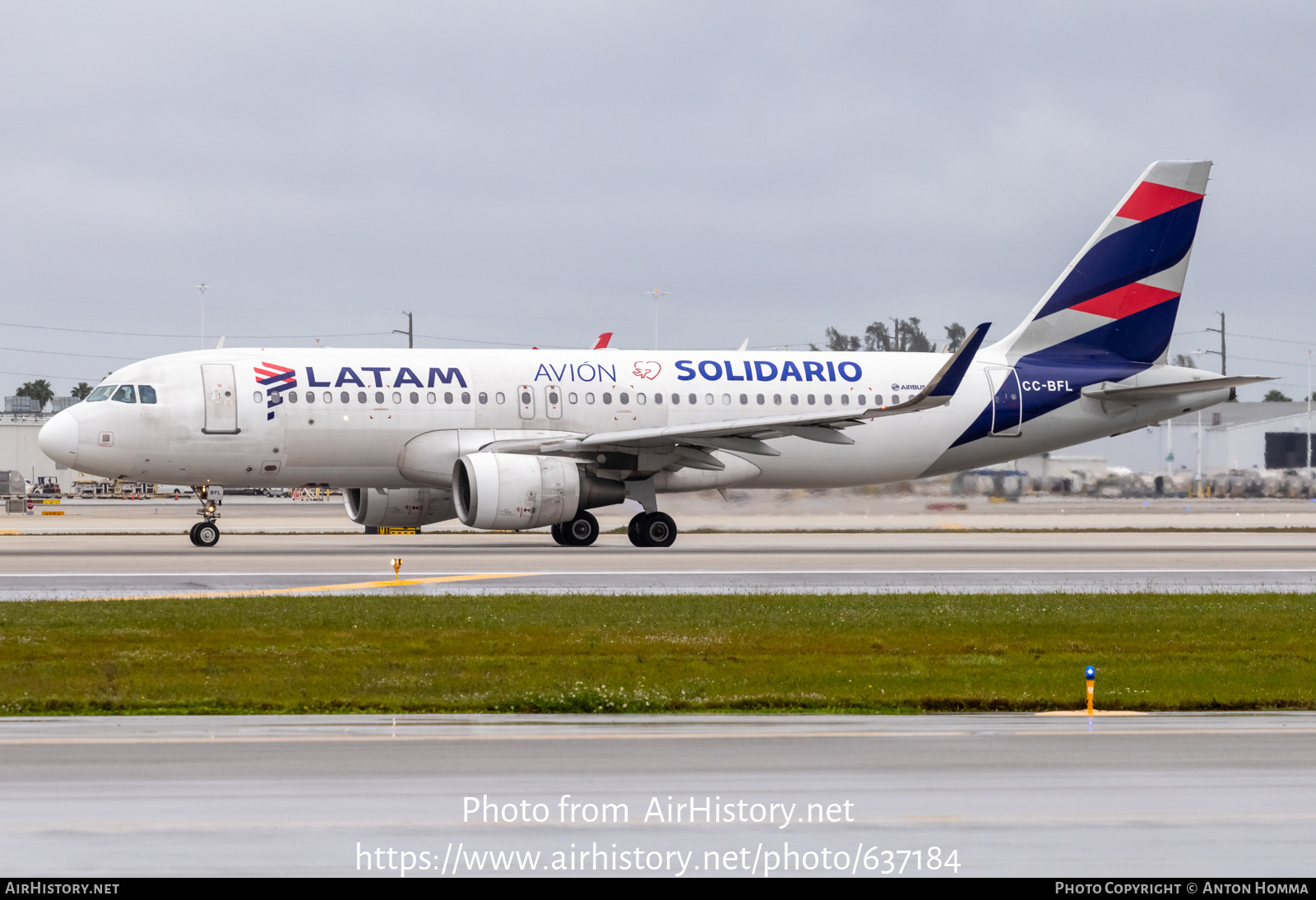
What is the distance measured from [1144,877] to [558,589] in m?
16.0

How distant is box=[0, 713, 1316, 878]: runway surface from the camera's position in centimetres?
694

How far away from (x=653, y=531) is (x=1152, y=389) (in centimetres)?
1294

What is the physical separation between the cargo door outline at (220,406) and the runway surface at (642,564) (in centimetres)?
258

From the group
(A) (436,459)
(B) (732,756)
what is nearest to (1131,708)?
(B) (732,756)

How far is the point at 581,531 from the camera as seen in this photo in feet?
110

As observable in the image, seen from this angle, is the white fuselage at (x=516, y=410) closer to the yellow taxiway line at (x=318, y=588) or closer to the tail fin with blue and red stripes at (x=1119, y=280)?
the tail fin with blue and red stripes at (x=1119, y=280)

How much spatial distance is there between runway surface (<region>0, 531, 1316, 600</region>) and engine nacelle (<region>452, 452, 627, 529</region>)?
32.1 inches

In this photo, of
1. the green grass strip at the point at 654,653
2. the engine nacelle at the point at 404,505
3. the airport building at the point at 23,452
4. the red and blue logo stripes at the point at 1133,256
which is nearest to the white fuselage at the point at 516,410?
the red and blue logo stripes at the point at 1133,256

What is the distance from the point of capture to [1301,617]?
1812cm

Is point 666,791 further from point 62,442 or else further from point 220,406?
point 62,442

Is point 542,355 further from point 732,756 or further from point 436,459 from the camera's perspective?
point 732,756

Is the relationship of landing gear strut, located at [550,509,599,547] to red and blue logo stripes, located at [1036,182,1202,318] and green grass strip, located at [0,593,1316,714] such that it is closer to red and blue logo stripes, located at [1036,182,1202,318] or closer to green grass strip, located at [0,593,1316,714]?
red and blue logo stripes, located at [1036,182,1202,318]

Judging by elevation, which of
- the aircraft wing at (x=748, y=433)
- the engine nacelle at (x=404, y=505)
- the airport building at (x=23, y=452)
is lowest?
the engine nacelle at (x=404, y=505)

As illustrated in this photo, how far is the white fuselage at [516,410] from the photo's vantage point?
31609 millimetres
